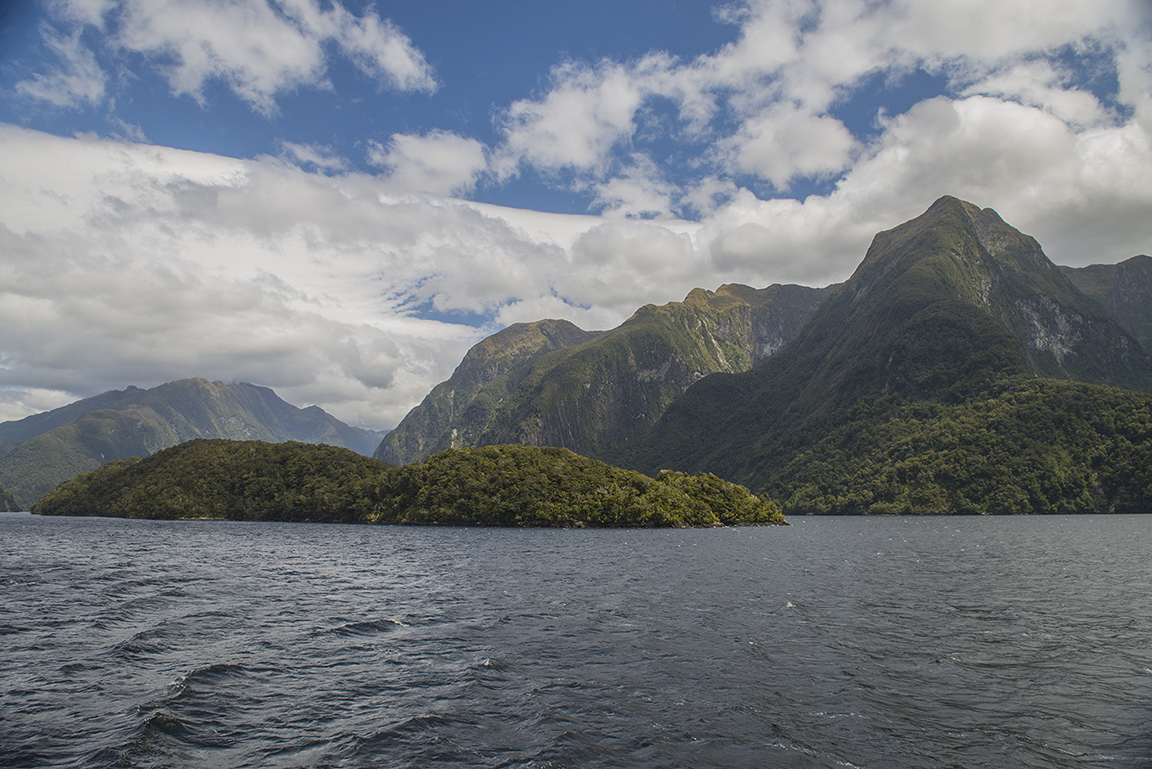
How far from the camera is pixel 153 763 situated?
1970 cm

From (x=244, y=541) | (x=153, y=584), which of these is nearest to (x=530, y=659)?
(x=153, y=584)

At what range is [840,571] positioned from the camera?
7506 centimetres

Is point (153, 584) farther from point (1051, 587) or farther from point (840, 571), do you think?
point (1051, 587)

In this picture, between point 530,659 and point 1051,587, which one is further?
point 1051,587

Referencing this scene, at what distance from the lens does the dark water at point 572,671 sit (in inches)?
857

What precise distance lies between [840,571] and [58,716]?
244 feet

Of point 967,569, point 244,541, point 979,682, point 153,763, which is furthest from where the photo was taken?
point 244,541

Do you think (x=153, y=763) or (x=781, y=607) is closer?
(x=153, y=763)

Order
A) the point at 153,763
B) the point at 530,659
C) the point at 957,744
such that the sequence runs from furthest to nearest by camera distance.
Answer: the point at 530,659, the point at 957,744, the point at 153,763

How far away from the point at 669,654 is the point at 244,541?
112 m

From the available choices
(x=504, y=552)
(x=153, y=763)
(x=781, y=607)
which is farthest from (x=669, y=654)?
(x=504, y=552)

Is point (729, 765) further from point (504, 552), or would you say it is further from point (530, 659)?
point (504, 552)

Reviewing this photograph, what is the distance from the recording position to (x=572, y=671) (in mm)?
31578

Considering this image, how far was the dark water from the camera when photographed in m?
21.8
